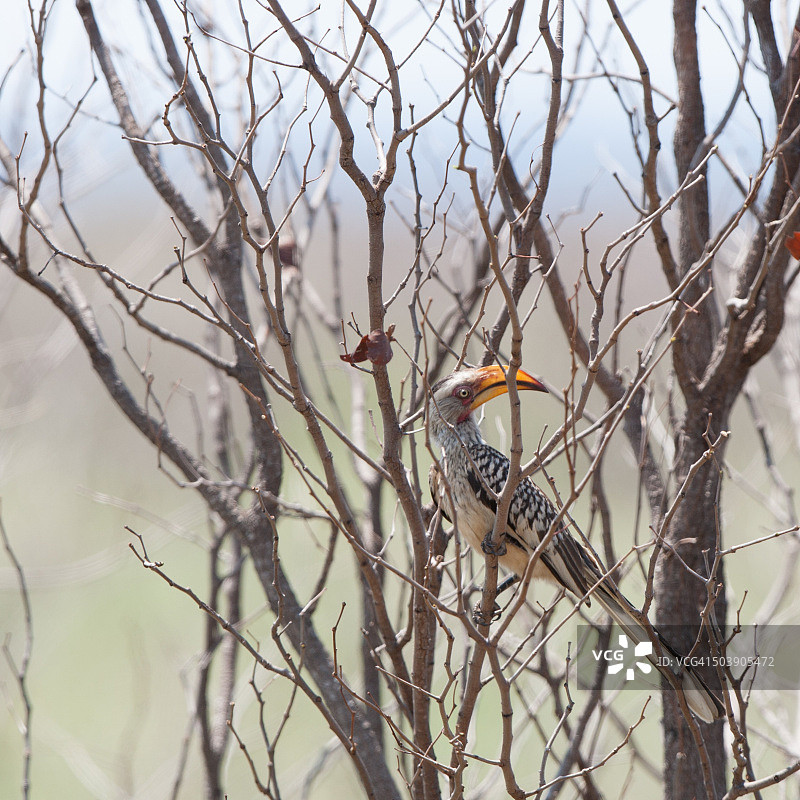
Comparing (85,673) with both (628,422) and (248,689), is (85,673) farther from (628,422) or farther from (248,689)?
(628,422)

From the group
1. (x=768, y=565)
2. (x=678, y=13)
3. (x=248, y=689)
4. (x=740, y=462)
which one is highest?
(x=740, y=462)

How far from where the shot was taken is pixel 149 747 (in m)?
8.59

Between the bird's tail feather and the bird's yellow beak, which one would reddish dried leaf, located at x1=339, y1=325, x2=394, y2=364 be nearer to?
the bird's yellow beak

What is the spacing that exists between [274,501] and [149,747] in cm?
679

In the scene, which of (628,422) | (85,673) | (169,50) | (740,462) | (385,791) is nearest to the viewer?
(385,791)

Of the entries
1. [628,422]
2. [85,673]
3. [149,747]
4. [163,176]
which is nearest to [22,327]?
[85,673]
